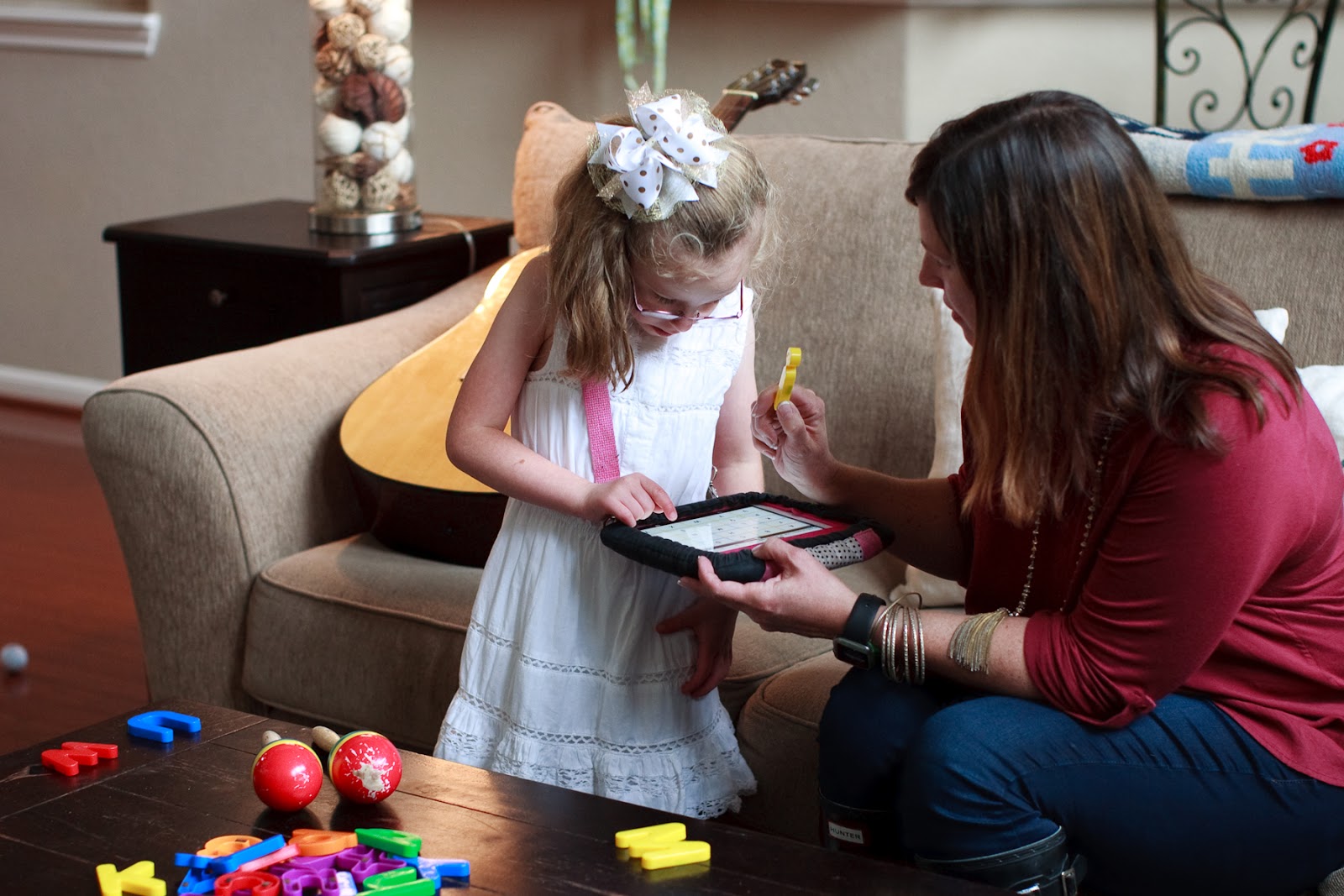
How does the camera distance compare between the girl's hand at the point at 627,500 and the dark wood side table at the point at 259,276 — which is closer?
the girl's hand at the point at 627,500

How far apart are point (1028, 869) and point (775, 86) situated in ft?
4.32

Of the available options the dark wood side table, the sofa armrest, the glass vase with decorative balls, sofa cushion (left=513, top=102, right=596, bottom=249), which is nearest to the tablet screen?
the sofa armrest

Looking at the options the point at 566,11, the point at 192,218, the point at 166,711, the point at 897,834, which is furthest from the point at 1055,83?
the point at 166,711

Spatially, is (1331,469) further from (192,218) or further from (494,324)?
(192,218)

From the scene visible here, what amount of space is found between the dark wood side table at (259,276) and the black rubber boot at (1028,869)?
1465 mm

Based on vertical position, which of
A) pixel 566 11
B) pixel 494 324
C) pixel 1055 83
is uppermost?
pixel 566 11

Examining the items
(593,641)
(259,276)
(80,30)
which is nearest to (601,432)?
(593,641)

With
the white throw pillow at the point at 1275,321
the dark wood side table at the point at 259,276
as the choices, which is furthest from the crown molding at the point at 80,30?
the white throw pillow at the point at 1275,321

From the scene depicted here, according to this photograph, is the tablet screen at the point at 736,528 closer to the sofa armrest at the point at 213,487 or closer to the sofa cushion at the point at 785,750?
the sofa cushion at the point at 785,750

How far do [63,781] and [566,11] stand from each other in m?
2.38

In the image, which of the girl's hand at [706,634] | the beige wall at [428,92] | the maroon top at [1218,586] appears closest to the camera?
the maroon top at [1218,586]

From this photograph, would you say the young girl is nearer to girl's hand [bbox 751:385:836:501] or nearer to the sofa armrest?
girl's hand [bbox 751:385:836:501]

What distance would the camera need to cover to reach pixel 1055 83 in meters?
2.68

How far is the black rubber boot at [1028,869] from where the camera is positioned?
3.63 feet
